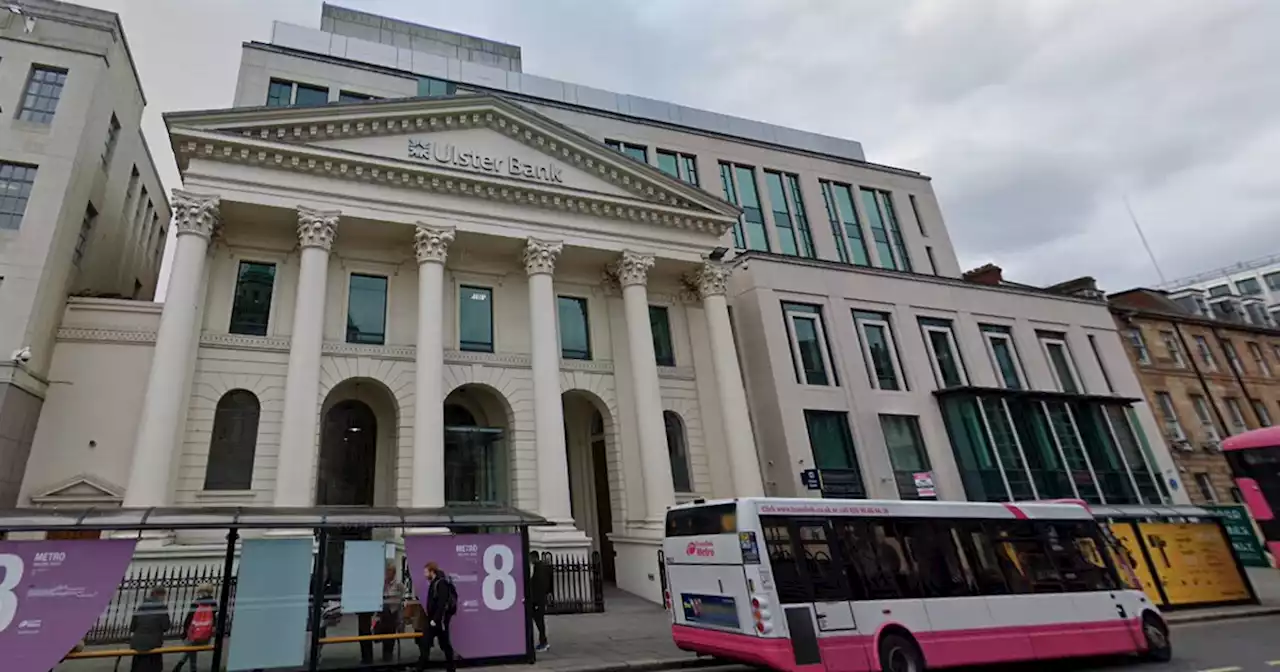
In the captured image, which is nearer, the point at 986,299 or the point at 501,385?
the point at 501,385

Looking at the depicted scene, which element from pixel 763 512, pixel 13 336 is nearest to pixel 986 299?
pixel 763 512

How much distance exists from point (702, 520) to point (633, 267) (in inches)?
540

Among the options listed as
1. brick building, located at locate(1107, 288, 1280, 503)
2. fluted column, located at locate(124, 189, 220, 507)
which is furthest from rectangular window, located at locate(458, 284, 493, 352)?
brick building, located at locate(1107, 288, 1280, 503)

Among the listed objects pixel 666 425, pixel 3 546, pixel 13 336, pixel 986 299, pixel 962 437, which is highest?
pixel 986 299

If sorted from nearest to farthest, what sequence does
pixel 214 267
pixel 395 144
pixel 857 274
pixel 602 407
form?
pixel 214 267 → pixel 395 144 → pixel 602 407 → pixel 857 274

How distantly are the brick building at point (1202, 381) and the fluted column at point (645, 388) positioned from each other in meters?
27.2

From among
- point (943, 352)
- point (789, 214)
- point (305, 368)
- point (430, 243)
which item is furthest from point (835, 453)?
point (305, 368)

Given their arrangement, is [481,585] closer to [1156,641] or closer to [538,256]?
[1156,641]

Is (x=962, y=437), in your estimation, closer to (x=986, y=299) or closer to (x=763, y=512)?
(x=986, y=299)

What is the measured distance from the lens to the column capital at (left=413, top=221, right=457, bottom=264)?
1934 centimetres

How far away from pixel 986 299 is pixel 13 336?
34.9 metres

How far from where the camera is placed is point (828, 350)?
2491 cm

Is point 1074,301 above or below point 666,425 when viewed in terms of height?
above

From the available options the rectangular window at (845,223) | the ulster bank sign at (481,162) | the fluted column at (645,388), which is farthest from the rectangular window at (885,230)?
the ulster bank sign at (481,162)
